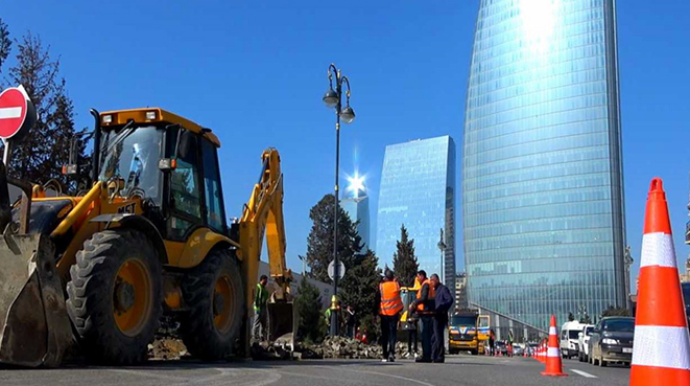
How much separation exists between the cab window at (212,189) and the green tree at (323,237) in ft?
215

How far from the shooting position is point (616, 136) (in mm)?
128250

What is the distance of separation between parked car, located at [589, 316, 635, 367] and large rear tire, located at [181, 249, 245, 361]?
447 inches

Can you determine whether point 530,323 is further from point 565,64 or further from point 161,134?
point 161,134

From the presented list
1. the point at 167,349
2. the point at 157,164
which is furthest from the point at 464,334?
the point at 157,164

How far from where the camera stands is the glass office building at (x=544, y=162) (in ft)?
418

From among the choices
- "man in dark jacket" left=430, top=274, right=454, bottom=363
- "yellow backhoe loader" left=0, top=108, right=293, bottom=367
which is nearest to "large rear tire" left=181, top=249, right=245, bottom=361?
"yellow backhoe loader" left=0, top=108, right=293, bottom=367

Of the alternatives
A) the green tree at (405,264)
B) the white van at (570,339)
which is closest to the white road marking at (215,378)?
the white van at (570,339)

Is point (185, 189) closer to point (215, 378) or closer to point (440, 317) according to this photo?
point (215, 378)

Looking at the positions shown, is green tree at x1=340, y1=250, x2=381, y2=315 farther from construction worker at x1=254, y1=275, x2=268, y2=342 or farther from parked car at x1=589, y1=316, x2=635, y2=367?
construction worker at x1=254, y1=275, x2=268, y2=342

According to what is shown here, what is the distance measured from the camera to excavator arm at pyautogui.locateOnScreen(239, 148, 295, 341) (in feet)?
36.7

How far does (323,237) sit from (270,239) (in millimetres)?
74960

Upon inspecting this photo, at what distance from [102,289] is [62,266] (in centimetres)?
71

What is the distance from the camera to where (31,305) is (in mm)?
6406

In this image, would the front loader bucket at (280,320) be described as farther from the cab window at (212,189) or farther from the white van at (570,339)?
the white van at (570,339)
